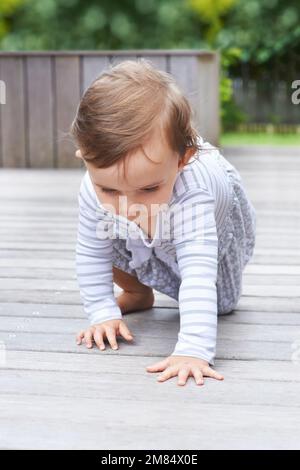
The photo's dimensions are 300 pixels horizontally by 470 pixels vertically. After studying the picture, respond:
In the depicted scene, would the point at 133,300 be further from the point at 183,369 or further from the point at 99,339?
the point at 183,369

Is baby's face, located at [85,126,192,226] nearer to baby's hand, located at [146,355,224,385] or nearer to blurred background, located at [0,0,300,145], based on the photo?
baby's hand, located at [146,355,224,385]

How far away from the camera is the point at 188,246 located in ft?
4.96

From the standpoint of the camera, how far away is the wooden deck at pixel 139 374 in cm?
114

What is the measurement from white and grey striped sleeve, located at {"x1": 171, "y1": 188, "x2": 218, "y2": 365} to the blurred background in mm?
9587

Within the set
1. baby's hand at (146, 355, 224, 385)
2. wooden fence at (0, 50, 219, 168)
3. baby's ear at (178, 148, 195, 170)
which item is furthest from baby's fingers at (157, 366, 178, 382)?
wooden fence at (0, 50, 219, 168)

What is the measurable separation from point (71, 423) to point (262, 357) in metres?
0.47

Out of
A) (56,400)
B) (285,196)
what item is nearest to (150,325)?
(56,400)

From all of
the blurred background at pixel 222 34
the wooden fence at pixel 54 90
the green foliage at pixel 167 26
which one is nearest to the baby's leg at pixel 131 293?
the wooden fence at pixel 54 90

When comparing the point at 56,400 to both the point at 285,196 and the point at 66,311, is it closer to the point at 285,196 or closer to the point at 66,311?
the point at 66,311

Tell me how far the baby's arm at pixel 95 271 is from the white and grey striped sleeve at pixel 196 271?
188mm

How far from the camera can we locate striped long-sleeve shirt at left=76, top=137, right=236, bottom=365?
57.4 inches

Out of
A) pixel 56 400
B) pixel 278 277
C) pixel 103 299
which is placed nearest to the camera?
pixel 56 400

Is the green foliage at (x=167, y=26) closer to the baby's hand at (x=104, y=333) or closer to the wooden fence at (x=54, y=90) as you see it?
the wooden fence at (x=54, y=90)
